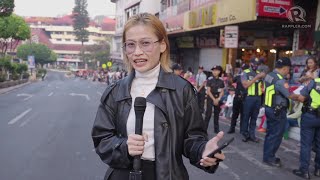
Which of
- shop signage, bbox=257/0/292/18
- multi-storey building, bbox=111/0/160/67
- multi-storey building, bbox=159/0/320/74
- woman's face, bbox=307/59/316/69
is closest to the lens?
woman's face, bbox=307/59/316/69

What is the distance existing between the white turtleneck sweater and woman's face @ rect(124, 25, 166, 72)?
64 millimetres

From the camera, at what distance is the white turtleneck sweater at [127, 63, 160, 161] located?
88.6 inches

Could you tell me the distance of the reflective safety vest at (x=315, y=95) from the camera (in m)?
5.96

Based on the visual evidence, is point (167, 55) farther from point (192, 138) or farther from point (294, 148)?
point (294, 148)

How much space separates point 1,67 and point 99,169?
2959 centimetres

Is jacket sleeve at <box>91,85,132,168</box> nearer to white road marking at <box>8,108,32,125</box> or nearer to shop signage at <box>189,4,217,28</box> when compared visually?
white road marking at <box>8,108,32,125</box>

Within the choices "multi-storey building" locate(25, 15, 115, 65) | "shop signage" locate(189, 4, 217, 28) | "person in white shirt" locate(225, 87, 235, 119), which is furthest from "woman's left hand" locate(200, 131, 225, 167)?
"multi-storey building" locate(25, 15, 115, 65)

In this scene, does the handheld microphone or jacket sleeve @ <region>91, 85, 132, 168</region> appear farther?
jacket sleeve @ <region>91, 85, 132, 168</region>

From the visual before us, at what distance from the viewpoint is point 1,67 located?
1291 inches

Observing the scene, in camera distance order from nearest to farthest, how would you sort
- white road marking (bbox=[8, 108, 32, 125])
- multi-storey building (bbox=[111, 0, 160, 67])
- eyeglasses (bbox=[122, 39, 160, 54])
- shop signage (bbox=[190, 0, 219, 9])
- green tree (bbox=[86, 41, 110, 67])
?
1. eyeglasses (bbox=[122, 39, 160, 54])
2. white road marking (bbox=[8, 108, 32, 125])
3. shop signage (bbox=[190, 0, 219, 9])
4. multi-storey building (bbox=[111, 0, 160, 67])
5. green tree (bbox=[86, 41, 110, 67])

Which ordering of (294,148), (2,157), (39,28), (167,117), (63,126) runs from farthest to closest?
1. (39,28)
2. (63,126)
3. (294,148)
4. (2,157)
5. (167,117)

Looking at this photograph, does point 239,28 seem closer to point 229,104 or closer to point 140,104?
point 229,104

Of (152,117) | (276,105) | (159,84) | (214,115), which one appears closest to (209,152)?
(152,117)

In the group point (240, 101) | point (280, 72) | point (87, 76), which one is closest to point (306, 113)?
point (280, 72)
